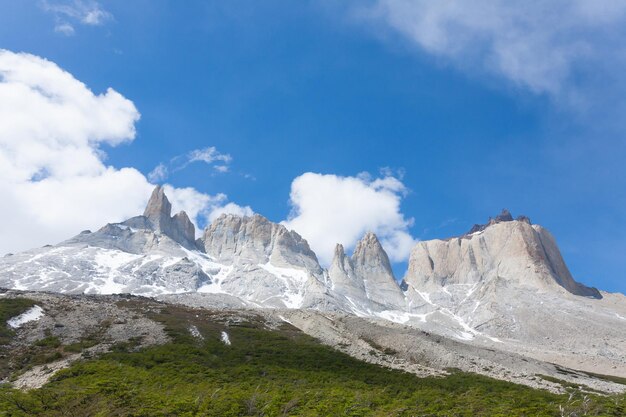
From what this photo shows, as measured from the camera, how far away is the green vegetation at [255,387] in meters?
31.5

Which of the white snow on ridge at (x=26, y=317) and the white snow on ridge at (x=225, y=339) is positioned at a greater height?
the white snow on ridge at (x=225, y=339)

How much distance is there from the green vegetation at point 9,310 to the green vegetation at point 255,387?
7.43 meters

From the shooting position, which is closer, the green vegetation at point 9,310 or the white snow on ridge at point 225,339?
the green vegetation at point 9,310

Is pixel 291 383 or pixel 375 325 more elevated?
pixel 375 325

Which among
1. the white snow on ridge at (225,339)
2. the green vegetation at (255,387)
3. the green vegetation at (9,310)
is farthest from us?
the white snow on ridge at (225,339)

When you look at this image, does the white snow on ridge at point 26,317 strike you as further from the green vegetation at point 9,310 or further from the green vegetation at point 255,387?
the green vegetation at point 255,387

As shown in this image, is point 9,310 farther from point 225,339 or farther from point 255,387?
point 255,387

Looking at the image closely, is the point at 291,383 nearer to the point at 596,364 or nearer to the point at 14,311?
the point at 14,311

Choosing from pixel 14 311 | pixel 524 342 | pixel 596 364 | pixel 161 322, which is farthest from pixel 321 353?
pixel 524 342

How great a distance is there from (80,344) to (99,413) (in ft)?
114

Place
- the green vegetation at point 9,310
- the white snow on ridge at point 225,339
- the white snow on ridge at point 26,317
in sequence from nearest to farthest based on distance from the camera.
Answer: the green vegetation at point 9,310 → the white snow on ridge at point 26,317 → the white snow on ridge at point 225,339

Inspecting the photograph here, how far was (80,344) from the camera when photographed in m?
58.8

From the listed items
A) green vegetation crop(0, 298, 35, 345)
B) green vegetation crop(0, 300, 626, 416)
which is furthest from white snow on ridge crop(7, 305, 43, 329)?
green vegetation crop(0, 300, 626, 416)

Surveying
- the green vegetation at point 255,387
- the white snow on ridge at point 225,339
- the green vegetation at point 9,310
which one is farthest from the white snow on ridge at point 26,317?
the white snow on ridge at point 225,339
